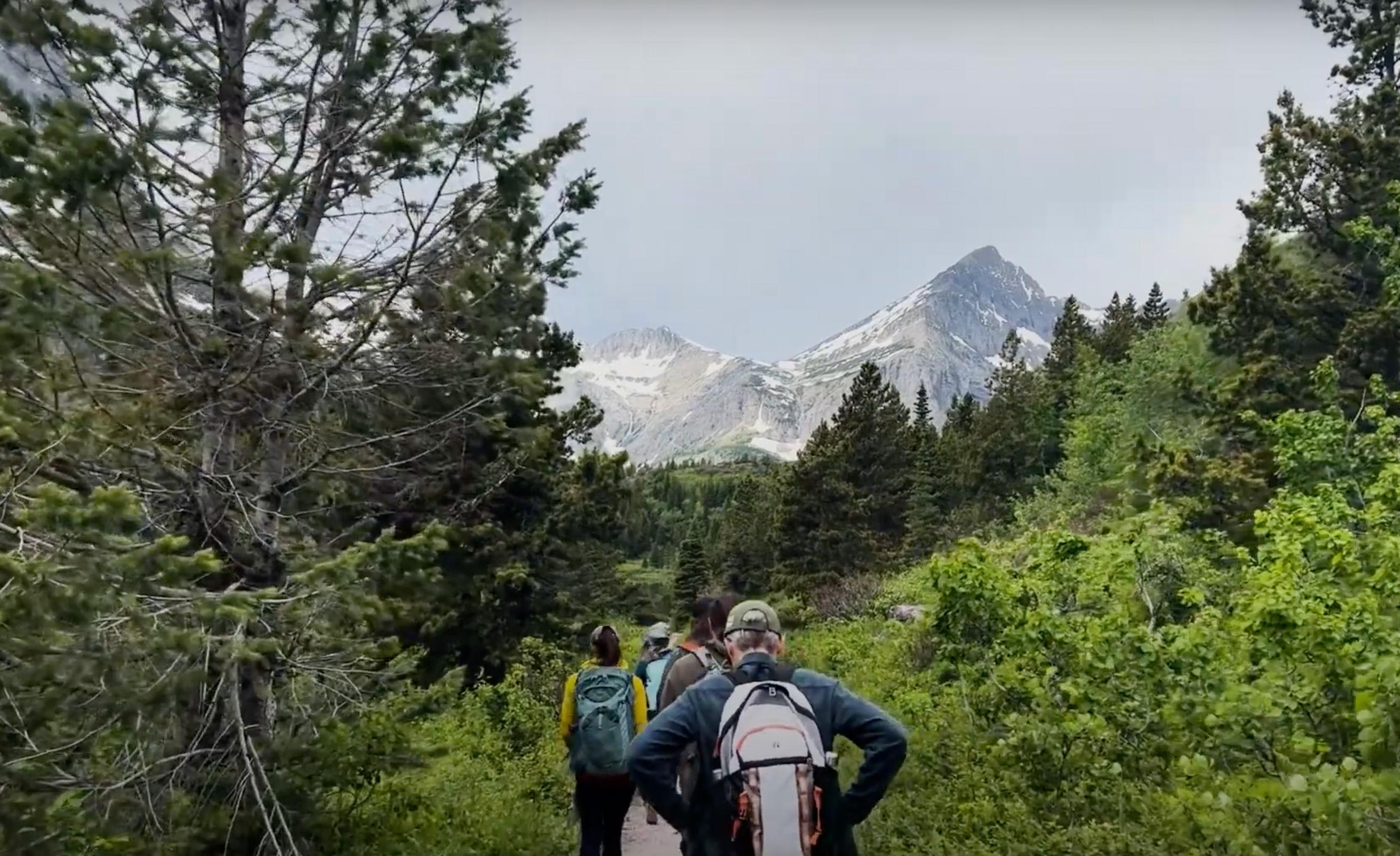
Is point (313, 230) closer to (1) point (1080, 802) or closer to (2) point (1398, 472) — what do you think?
(1) point (1080, 802)

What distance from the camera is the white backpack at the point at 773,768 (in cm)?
293

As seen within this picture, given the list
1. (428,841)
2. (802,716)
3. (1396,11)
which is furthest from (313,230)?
(1396,11)

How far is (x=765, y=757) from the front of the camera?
2971mm

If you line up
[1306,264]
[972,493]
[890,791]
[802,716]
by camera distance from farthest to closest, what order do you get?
[972,493], [1306,264], [890,791], [802,716]

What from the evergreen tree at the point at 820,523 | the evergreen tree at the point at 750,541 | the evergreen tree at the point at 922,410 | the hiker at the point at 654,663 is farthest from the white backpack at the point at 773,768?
the evergreen tree at the point at 922,410

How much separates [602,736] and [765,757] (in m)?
2.75

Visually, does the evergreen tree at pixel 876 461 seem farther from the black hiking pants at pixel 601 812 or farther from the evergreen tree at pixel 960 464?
the black hiking pants at pixel 601 812

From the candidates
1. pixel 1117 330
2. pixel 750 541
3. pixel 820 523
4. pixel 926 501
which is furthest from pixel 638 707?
pixel 1117 330

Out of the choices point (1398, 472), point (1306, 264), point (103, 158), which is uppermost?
point (1306, 264)

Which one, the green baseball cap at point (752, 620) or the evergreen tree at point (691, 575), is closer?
the green baseball cap at point (752, 620)

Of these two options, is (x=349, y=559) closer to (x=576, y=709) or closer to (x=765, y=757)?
(x=576, y=709)

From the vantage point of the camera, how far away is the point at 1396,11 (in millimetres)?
17281

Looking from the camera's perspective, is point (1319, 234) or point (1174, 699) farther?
point (1319, 234)

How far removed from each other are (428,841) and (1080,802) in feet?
15.4
